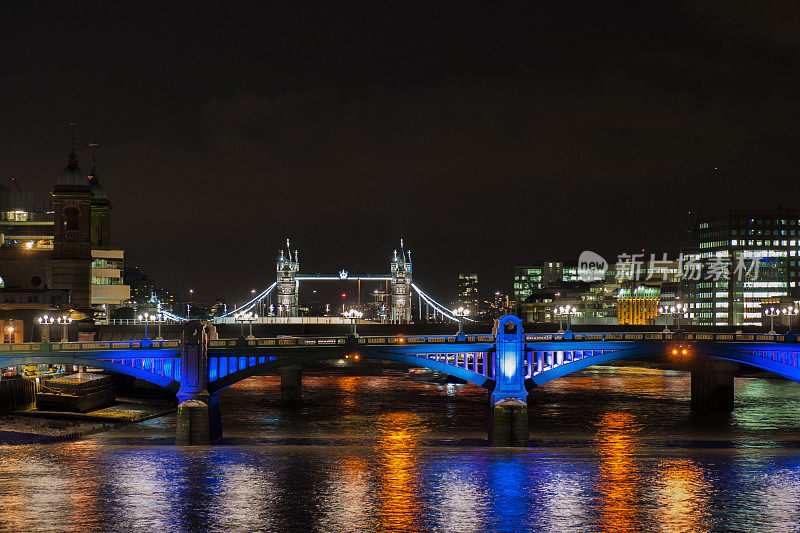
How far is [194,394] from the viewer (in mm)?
71812

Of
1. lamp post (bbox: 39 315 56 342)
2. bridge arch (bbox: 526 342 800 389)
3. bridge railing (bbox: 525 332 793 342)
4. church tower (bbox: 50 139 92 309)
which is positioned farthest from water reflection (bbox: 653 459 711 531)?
church tower (bbox: 50 139 92 309)

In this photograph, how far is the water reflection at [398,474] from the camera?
5299 centimetres

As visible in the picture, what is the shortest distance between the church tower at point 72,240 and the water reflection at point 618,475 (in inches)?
3072

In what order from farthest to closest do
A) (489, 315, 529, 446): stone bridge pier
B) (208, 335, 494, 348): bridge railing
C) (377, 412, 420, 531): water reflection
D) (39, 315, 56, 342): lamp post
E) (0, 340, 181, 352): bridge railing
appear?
(39, 315, 56, 342): lamp post → (208, 335, 494, 348): bridge railing → (489, 315, 529, 446): stone bridge pier → (0, 340, 181, 352): bridge railing → (377, 412, 420, 531): water reflection

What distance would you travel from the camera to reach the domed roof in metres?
141

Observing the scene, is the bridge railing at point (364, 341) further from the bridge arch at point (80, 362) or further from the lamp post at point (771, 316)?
the lamp post at point (771, 316)

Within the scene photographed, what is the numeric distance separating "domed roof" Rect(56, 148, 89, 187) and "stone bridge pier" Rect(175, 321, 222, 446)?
2989 inches

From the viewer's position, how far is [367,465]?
66375 millimetres

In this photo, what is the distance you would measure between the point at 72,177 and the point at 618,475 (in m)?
100

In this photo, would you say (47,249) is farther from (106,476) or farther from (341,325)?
(106,476)

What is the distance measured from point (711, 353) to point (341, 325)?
84487 millimetres

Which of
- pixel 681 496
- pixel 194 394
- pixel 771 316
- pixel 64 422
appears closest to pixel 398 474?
pixel 681 496

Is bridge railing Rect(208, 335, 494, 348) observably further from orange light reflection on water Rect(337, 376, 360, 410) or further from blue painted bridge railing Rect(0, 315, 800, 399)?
orange light reflection on water Rect(337, 376, 360, 410)

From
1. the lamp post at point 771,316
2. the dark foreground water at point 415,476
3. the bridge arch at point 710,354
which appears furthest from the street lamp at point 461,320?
the lamp post at point 771,316
